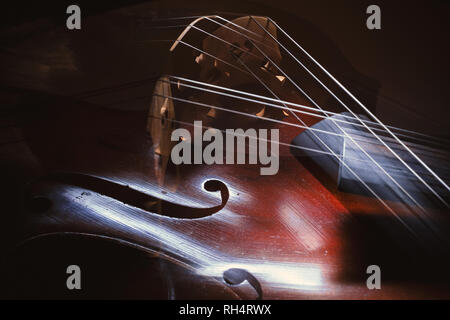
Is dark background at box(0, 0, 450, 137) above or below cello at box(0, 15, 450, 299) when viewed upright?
above

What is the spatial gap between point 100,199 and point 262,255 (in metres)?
0.39

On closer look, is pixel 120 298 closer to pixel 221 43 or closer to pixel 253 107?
pixel 253 107

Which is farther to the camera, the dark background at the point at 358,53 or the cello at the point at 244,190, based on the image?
the dark background at the point at 358,53

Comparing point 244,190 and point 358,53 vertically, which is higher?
point 358,53

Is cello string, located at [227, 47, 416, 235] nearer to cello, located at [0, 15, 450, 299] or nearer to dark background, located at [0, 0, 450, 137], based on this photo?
cello, located at [0, 15, 450, 299]

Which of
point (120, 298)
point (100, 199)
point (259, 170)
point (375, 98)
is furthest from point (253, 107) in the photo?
point (120, 298)

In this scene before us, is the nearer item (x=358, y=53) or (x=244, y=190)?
(x=244, y=190)

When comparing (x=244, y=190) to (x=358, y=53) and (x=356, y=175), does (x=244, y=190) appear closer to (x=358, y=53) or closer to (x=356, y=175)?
(x=356, y=175)

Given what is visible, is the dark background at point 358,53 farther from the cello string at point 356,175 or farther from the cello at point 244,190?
the cello string at point 356,175

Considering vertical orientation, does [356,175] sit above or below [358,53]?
below

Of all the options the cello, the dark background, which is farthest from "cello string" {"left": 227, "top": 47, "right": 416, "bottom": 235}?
the dark background

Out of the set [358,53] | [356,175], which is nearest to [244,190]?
[356,175]

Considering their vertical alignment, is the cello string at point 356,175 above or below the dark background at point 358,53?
below

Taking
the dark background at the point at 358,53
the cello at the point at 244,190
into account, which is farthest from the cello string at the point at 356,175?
the dark background at the point at 358,53
